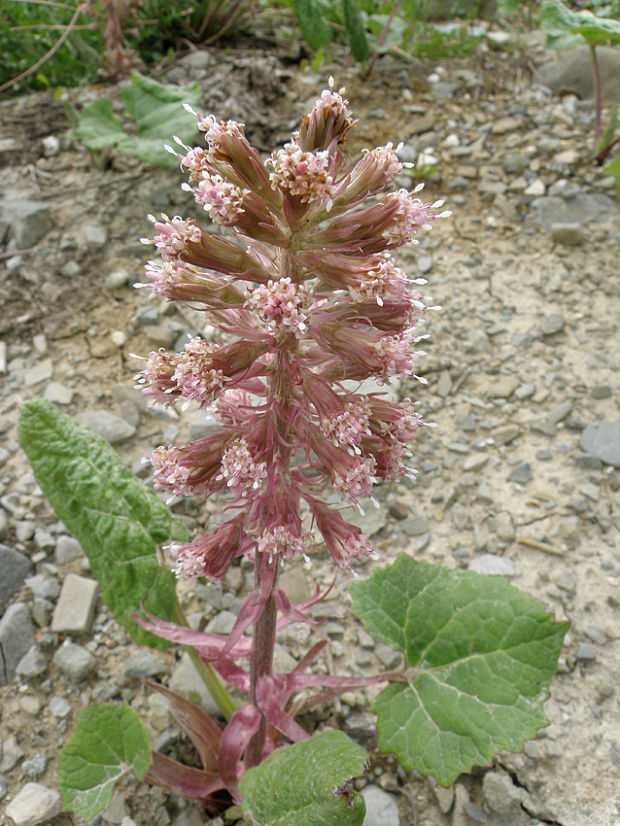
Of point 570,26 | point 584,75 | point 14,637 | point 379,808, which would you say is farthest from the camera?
point 584,75

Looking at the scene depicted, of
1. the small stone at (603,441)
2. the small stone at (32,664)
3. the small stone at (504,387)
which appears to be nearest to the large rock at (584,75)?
the small stone at (504,387)

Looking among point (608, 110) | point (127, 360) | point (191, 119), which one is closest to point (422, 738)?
point (127, 360)

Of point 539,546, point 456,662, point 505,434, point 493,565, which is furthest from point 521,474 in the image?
point 456,662

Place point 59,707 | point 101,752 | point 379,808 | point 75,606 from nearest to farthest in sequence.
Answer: point 101,752, point 379,808, point 59,707, point 75,606

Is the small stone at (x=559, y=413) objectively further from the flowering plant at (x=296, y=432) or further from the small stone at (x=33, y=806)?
the small stone at (x=33, y=806)

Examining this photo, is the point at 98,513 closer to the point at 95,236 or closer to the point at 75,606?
the point at 75,606

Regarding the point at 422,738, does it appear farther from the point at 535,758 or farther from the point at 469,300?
the point at 469,300
